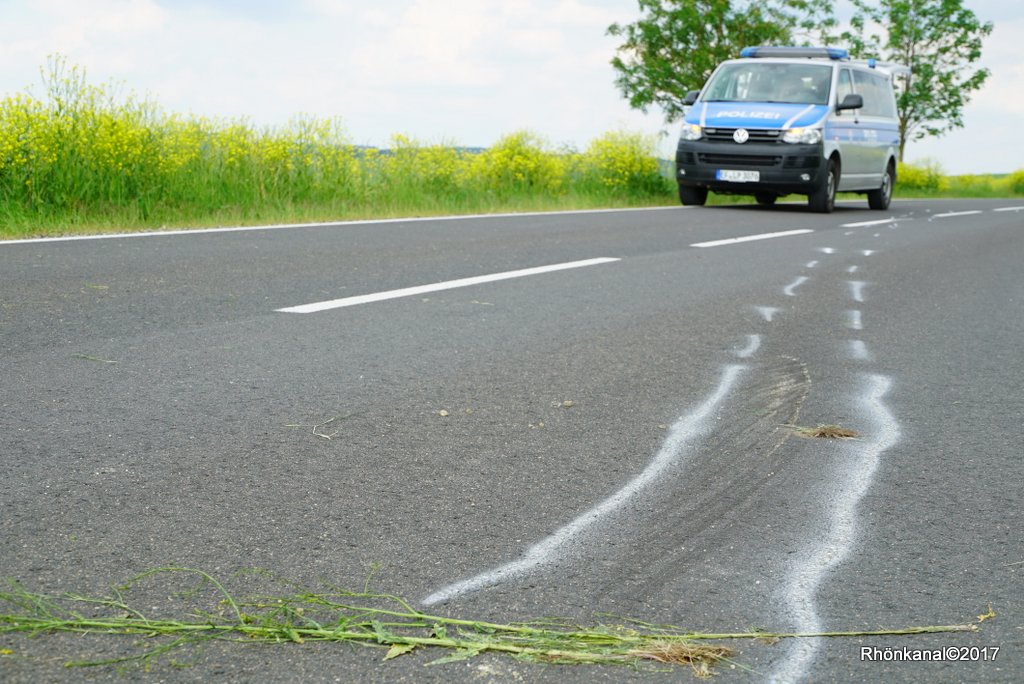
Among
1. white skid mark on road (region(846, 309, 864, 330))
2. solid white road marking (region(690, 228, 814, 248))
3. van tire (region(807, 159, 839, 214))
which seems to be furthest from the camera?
van tire (region(807, 159, 839, 214))

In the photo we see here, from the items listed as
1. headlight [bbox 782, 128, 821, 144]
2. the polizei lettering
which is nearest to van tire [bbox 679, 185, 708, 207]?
the polizei lettering

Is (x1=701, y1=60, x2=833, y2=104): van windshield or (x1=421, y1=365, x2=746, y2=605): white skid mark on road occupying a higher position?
(x1=701, y1=60, x2=833, y2=104): van windshield

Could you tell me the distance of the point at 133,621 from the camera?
2.42m

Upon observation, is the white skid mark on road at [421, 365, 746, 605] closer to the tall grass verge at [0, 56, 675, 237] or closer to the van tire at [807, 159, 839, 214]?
the tall grass verge at [0, 56, 675, 237]

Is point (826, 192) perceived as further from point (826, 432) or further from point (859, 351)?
point (826, 432)

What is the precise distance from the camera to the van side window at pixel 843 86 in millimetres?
18312

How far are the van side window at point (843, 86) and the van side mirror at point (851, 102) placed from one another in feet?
1.13

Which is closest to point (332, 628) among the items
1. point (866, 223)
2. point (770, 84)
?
point (866, 223)

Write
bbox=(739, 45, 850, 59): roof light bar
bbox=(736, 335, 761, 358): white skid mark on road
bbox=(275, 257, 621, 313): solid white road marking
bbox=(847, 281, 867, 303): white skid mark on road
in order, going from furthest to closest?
bbox=(739, 45, 850, 59): roof light bar, bbox=(847, 281, 867, 303): white skid mark on road, bbox=(275, 257, 621, 313): solid white road marking, bbox=(736, 335, 761, 358): white skid mark on road

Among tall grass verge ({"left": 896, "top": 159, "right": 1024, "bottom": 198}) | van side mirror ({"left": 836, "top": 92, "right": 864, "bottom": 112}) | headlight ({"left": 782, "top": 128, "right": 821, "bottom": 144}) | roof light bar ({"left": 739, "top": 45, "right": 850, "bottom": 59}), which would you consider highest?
roof light bar ({"left": 739, "top": 45, "right": 850, "bottom": 59})

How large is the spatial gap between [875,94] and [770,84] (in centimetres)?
281

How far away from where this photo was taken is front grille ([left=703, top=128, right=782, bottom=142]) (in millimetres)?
17703

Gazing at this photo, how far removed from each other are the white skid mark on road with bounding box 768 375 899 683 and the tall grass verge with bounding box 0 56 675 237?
835 centimetres

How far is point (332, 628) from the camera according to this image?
2438 mm
